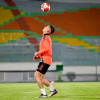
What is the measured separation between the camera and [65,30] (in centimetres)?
1712

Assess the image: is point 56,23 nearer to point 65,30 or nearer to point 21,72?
point 65,30

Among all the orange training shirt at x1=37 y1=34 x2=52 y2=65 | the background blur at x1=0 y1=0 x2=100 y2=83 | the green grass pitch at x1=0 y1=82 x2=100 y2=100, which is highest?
the background blur at x1=0 y1=0 x2=100 y2=83

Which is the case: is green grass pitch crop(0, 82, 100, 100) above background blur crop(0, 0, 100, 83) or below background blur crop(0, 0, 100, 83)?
below

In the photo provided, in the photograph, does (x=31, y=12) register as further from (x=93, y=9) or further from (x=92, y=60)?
(x=92, y=60)

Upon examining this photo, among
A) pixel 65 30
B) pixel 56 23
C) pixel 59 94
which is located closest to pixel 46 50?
pixel 59 94

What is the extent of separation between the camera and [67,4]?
706 inches

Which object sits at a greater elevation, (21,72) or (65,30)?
(65,30)

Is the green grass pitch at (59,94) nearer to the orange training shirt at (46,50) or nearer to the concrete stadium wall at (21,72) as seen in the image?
the orange training shirt at (46,50)

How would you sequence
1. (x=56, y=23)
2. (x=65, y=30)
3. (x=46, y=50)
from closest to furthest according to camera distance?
(x=46, y=50) → (x=65, y=30) → (x=56, y=23)

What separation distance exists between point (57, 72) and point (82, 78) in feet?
6.33

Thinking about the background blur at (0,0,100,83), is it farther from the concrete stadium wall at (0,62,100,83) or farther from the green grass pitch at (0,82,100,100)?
the green grass pitch at (0,82,100,100)

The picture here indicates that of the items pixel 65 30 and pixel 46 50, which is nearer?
pixel 46 50

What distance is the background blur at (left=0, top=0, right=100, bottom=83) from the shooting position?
1418cm

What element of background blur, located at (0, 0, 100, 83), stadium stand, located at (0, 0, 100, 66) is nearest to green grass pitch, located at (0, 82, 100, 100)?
background blur, located at (0, 0, 100, 83)
